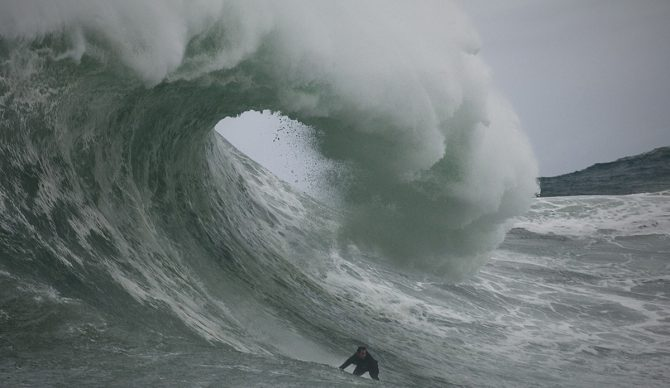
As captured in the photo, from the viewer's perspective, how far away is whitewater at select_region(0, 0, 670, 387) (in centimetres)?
616

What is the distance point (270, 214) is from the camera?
15094 millimetres

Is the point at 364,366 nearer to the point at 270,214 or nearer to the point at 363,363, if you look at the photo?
the point at 363,363

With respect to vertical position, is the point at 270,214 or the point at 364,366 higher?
the point at 270,214

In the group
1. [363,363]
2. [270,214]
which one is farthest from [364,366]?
[270,214]

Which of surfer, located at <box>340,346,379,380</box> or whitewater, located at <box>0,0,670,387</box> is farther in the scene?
surfer, located at <box>340,346,379,380</box>

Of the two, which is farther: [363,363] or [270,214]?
[270,214]

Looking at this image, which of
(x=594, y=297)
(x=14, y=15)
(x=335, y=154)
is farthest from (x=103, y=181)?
(x=594, y=297)

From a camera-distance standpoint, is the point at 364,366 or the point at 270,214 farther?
the point at 270,214

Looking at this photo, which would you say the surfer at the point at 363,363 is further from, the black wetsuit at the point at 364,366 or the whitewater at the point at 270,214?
the whitewater at the point at 270,214

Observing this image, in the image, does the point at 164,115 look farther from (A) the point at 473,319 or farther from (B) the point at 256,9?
(A) the point at 473,319

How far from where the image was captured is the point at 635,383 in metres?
10.7

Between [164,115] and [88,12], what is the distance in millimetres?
2952

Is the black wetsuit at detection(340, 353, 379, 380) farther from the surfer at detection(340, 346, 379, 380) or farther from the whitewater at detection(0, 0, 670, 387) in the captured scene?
the whitewater at detection(0, 0, 670, 387)

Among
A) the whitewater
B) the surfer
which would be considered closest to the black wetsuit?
the surfer
